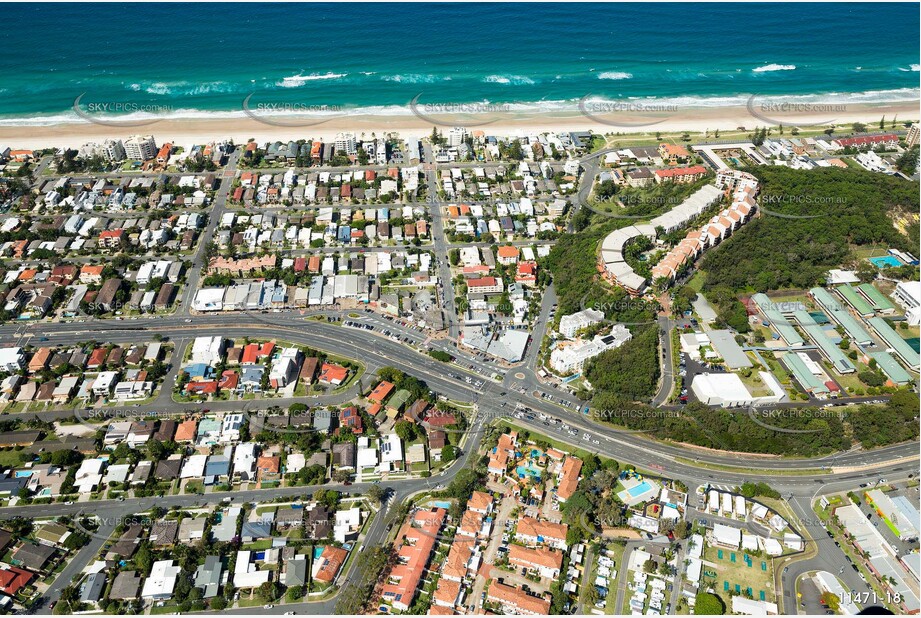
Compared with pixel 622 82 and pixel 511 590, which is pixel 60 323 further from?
pixel 622 82

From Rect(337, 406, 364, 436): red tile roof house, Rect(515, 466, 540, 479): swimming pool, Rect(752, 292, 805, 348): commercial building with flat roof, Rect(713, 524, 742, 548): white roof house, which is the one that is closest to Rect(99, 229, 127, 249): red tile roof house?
Rect(337, 406, 364, 436): red tile roof house

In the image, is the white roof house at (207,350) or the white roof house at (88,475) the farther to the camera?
the white roof house at (207,350)

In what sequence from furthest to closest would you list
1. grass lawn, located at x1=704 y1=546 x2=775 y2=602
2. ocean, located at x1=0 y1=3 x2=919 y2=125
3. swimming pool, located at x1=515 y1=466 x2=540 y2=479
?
1. ocean, located at x1=0 y1=3 x2=919 y2=125
2. swimming pool, located at x1=515 y1=466 x2=540 y2=479
3. grass lawn, located at x1=704 y1=546 x2=775 y2=602

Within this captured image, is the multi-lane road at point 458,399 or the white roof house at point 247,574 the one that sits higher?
the multi-lane road at point 458,399

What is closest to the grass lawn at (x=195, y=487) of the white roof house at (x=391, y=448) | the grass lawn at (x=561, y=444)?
the white roof house at (x=391, y=448)

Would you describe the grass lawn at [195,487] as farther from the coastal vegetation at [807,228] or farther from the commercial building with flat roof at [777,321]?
the commercial building with flat roof at [777,321]

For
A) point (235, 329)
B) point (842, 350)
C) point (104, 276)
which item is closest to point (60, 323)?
point (104, 276)

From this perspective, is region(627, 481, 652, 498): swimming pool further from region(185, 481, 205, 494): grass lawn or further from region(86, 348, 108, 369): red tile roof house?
region(86, 348, 108, 369): red tile roof house
